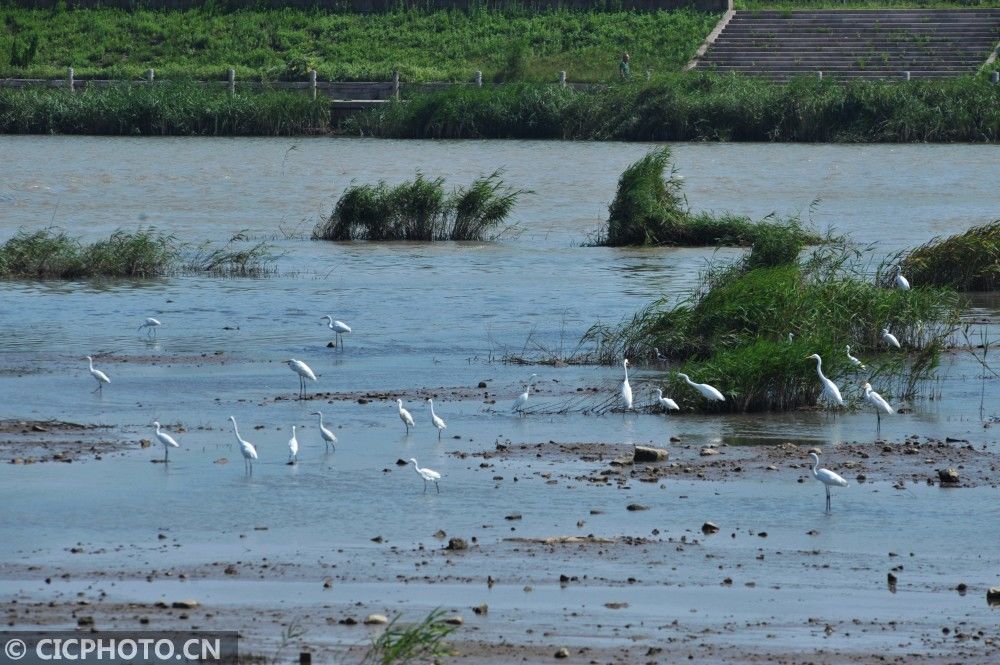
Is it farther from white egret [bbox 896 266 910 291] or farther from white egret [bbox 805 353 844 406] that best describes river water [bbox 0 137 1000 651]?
white egret [bbox 896 266 910 291]

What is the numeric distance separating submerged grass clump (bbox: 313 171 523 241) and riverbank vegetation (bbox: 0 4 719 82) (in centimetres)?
3101

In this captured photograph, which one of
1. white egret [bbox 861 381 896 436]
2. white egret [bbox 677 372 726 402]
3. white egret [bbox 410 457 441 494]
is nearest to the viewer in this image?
white egret [bbox 410 457 441 494]

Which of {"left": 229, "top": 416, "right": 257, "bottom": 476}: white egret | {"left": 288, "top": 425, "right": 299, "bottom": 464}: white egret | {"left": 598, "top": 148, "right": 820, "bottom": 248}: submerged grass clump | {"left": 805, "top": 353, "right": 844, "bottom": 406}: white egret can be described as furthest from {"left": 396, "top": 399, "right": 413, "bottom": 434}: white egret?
{"left": 598, "top": 148, "right": 820, "bottom": 248}: submerged grass clump

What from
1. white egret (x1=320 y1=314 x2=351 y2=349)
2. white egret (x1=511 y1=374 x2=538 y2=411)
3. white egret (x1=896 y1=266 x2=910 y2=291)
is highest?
white egret (x1=896 y1=266 x2=910 y2=291)

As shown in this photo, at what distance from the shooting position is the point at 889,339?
16.4m

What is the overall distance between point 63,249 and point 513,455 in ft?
40.8

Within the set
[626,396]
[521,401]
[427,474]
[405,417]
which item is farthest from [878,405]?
[427,474]

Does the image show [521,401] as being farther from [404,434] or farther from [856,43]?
[856,43]

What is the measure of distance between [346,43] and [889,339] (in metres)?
55.3

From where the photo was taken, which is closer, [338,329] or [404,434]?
[404,434]

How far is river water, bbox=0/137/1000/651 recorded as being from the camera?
29.5ft

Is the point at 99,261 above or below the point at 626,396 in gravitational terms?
below

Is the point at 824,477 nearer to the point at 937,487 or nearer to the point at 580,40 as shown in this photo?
the point at 937,487

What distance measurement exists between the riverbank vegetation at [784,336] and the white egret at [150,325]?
4.66 meters
